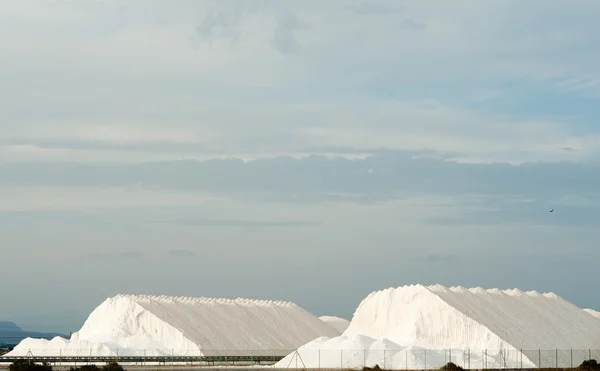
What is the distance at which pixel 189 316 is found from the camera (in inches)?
5153

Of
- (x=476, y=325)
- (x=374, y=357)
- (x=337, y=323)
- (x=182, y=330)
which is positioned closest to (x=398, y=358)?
(x=374, y=357)

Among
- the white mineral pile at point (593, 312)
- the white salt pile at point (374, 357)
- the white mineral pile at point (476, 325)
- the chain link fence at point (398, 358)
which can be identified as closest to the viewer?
the white salt pile at point (374, 357)

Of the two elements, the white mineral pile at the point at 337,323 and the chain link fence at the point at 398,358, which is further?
the white mineral pile at the point at 337,323

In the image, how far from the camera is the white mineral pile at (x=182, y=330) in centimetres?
11962

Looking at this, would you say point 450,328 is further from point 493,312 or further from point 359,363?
point 359,363

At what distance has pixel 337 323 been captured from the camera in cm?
16312

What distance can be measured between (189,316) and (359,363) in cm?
5058

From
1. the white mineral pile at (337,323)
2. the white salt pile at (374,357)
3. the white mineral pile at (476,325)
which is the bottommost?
the white salt pile at (374,357)

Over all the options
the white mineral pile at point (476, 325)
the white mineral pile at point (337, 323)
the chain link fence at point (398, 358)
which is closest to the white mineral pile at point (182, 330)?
the chain link fence at point (398, 358)

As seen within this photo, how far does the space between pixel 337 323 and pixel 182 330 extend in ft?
147

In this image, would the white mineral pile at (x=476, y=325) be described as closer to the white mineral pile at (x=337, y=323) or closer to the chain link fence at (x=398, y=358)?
the chain link fence at (x=398, y=358)

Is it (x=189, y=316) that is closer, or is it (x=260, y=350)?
(x=260, y=350)

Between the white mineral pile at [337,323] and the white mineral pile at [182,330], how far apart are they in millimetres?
10536

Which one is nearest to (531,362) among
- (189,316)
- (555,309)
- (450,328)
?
(450,328)
